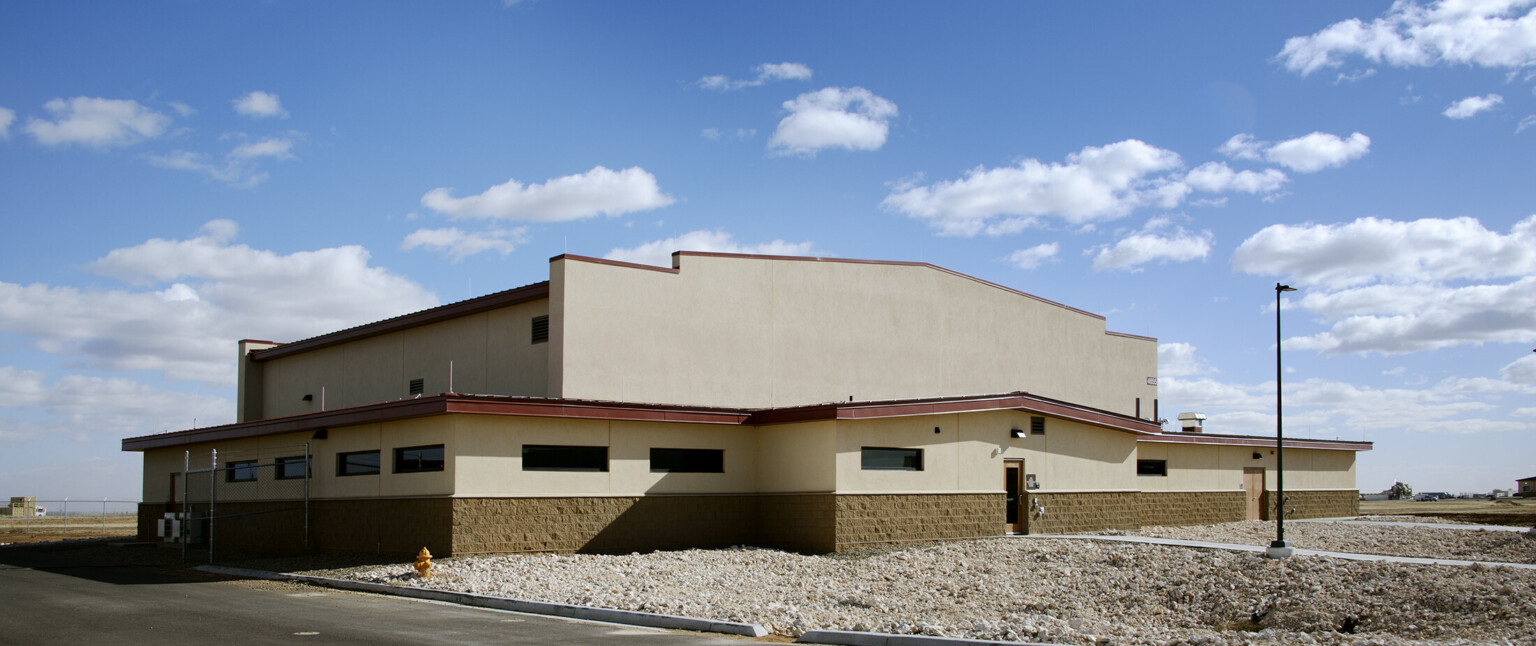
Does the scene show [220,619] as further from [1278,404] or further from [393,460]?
[1278,404]

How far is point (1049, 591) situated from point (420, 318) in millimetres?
19360

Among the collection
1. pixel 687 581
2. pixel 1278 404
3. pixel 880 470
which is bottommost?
pixel 687 581

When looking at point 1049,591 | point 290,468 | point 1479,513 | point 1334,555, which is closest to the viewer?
point 1049,591

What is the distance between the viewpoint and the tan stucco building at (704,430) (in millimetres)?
23250

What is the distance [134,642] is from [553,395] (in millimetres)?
13437

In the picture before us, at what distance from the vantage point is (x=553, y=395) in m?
26.1

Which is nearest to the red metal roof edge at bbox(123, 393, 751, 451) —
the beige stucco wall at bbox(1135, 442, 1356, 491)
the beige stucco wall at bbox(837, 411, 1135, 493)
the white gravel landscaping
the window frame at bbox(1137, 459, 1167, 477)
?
the white gravel landscaping

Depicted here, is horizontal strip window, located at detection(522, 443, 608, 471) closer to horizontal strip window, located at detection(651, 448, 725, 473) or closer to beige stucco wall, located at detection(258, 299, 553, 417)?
horizontal strip window, located at detection(651, 448, 725, 473)

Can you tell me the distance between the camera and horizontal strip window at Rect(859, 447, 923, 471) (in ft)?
82.2

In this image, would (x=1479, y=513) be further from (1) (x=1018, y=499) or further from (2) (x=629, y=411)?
(2) (x=629, y=411)

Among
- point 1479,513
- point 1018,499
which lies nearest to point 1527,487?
point 1479,513

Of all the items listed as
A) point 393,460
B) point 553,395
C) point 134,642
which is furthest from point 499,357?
point 134,642

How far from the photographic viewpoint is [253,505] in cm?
2895

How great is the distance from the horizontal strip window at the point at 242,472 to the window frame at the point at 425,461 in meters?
7.33
